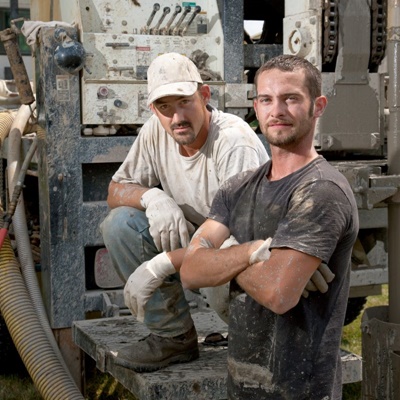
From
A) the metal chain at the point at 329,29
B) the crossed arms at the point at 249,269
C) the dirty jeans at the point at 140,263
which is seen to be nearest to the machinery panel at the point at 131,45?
the metal chain at the point at 329,29

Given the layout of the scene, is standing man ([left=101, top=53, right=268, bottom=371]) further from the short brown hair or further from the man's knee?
the short brown hair

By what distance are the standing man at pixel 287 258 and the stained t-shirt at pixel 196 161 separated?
0.68m

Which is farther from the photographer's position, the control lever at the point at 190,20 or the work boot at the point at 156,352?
the control lever at the point at 190,20

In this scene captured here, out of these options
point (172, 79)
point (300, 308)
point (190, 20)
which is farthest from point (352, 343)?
point (300, 308)

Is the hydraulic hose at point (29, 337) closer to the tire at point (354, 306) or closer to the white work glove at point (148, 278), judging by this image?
the white work glove at point (148, 278)

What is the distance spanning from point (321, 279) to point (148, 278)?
Result: 0.99 metres

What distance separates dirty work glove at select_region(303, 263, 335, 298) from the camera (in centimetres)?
239

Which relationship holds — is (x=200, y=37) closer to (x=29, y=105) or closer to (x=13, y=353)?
(x=29, y=105)

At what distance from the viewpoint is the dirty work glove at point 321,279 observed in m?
2.39

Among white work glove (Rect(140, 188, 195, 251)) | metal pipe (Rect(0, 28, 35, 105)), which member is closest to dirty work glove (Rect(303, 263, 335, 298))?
white work glove (Rect(140, 188, 195, 251))

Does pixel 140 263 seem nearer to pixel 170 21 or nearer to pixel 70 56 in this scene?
pixel 70 56

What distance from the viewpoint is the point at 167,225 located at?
3.32 meters

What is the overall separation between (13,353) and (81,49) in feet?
5.85

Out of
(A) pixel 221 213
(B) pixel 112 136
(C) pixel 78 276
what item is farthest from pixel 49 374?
(A) pixel 221 213
